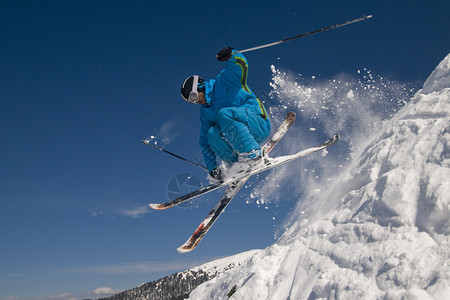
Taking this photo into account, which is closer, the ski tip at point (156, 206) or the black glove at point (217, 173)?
the black glove at point (217, 173)

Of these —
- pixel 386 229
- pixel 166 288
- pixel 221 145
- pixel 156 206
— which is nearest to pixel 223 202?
pixel 156 206

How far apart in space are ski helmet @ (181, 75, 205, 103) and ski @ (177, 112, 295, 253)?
1749 millimetres

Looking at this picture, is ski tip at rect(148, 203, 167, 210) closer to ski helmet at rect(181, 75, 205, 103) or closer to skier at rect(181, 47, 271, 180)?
skier at rect(181, 47, 271, 180)

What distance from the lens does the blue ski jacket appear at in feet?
16.9

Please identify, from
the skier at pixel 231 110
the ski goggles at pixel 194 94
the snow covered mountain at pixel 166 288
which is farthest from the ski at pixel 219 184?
the snow covered mountain at pixel 166 288

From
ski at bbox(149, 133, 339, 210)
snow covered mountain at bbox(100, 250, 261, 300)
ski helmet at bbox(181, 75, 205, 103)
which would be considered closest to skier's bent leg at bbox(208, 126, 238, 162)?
ski at bbox(149, 133, 339, 210)

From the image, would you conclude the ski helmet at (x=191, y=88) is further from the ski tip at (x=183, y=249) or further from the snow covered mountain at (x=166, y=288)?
the snow covered mountain at (x=166, y=288)

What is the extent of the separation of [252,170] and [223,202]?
1520 millimetres

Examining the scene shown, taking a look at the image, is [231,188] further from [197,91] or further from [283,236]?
[283,236]

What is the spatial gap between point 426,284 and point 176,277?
5139 inches

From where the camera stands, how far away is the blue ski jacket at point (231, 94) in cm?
514

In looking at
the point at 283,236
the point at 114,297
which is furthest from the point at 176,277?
the point at 283,236

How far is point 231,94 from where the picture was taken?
17.4ft

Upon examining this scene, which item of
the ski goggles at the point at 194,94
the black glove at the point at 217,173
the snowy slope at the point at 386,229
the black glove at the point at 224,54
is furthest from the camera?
the black glove at the point at 217,173
